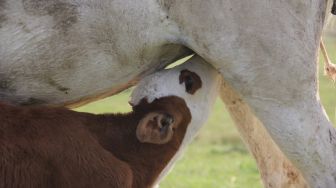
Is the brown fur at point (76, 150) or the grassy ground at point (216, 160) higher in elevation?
the brown fur at point (76, 150)

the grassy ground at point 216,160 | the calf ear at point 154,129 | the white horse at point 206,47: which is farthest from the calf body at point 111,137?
the grassy ground at point 216,160

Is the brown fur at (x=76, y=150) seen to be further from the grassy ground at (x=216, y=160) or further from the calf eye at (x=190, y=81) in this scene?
the grassy ground at (x=216, y=160)

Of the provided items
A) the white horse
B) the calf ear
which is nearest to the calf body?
the calf ear

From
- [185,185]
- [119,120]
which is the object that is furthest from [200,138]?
[119,120]

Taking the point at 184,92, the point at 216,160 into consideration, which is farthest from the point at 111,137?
the point at 216,160

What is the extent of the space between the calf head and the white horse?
0.78 feet

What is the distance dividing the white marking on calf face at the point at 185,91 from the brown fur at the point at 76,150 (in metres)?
0.08

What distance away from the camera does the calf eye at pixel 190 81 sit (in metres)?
6.30

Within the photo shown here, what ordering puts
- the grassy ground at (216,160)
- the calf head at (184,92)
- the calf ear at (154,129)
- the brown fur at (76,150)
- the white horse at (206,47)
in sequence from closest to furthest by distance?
the brown fur at (76,150)
the white horse at (206,47)
the calf ear at (154,129)
the calf head at (184,92)
the grassy ground at (216,160)

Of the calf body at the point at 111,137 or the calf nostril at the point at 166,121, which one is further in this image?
the calf nostril at the point at 166,121

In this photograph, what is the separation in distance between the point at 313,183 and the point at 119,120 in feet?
4.20

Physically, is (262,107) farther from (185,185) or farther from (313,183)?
(185,185)

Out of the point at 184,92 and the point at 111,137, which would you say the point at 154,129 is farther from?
the point at 184,92

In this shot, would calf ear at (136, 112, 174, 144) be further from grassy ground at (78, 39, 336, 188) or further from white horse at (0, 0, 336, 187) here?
grassy ground at (78, 39, 336, 188)
